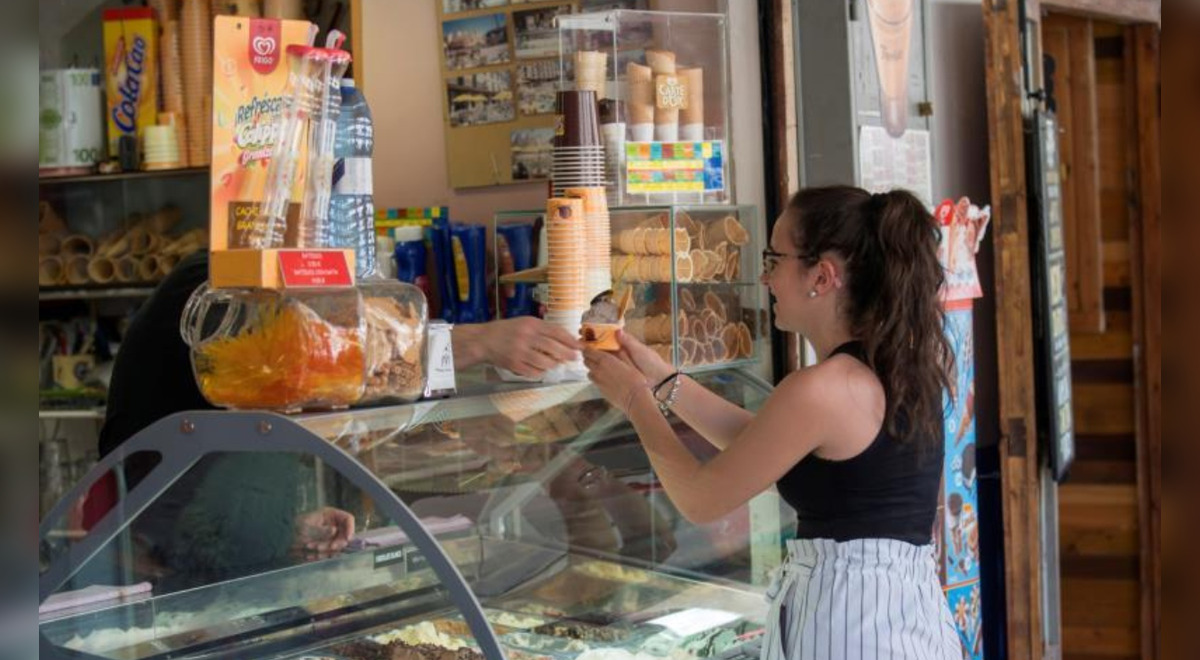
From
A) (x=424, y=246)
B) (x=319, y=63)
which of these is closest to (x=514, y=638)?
(x=319, y=63)

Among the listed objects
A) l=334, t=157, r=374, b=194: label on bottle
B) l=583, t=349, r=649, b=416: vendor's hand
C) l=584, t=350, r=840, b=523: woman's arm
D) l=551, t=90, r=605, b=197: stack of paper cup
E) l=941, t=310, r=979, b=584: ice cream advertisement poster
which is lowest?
l=941, t=310, r=979, b=584: ice cream advertisement poster

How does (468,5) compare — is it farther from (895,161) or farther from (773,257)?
(773,257)

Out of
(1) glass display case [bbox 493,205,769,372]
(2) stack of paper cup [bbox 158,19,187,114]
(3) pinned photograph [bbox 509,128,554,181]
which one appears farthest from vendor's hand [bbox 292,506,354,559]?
(2) stack of paper cup [bbox 158,19,187,114]

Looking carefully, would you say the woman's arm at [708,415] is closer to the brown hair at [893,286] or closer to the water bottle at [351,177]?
the brown hair at [893,286]

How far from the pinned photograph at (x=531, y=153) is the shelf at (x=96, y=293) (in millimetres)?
1807

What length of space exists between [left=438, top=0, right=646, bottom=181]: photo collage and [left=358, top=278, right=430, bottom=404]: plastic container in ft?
6.68

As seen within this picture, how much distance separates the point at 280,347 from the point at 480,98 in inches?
95.6

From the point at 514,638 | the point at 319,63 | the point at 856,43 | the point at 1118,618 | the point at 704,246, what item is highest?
the point at 856,43

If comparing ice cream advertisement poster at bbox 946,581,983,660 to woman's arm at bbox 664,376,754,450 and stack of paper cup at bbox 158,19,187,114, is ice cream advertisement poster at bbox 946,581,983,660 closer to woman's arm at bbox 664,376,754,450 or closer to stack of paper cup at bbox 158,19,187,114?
woman's arm at bbox 664,376,754,450

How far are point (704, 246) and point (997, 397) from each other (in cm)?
192

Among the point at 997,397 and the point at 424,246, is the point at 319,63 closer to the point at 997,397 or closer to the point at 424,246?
the point at 424,246

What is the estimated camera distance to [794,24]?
3842 mm

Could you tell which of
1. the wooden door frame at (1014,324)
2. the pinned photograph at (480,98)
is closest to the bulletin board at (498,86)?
the pinned photograph at (480,98)

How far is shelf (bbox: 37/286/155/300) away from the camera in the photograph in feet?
17.1
